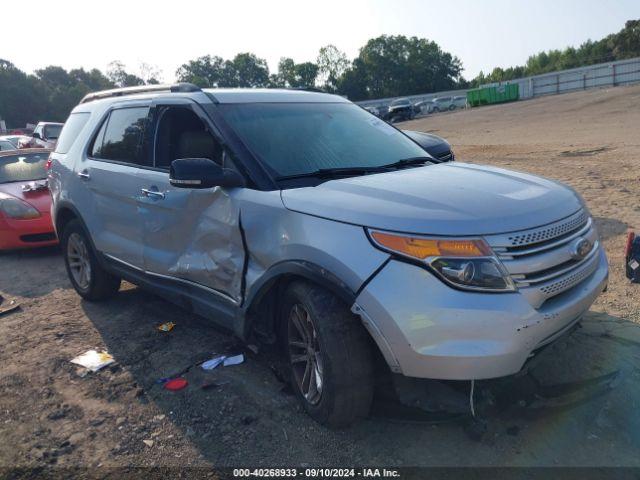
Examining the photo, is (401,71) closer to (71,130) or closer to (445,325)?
(71,130)

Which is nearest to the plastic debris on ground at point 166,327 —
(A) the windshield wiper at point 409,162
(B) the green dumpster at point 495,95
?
(A) the windshield wiper at point 409,162

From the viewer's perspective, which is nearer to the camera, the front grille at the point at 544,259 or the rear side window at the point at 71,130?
A: the front grille at the point at 544,259

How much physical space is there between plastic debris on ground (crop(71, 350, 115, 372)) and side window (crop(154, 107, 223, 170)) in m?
1.50

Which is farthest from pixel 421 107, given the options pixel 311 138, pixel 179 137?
pixel 311 138

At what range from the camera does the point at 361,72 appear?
350 ft

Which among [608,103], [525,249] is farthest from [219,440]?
[608,103]

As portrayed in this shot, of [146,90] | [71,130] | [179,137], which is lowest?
[179,137]

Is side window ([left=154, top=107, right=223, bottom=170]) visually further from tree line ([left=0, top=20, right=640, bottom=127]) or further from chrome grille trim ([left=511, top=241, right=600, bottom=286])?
tree line ([left=0, top=20, right=640, bottom=127])

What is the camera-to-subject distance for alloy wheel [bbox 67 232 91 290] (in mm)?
5263

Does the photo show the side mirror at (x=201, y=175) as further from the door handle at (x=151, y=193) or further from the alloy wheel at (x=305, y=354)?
the alloy wheel at (x=305, y=354)

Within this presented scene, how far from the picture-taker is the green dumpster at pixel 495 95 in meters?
57.5

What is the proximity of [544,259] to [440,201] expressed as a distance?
574 millimetres

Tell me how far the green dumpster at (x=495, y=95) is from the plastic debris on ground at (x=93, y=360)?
192ft

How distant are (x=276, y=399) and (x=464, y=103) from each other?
207ft
